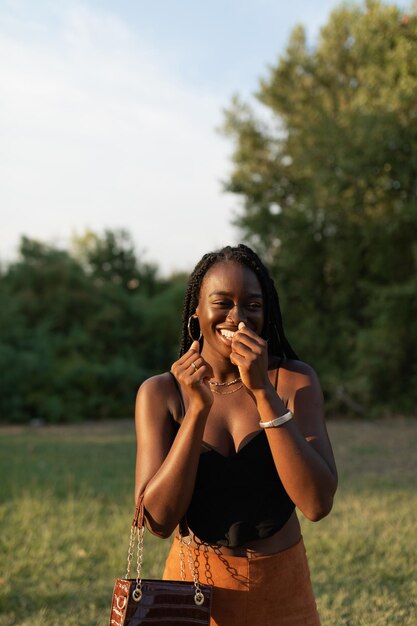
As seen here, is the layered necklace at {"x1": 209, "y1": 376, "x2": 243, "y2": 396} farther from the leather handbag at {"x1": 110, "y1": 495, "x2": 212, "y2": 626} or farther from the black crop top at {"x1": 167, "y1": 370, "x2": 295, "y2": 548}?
the leather handbag at {"x1": 110, "y1": 495, "x2": 212, "y2": 626}

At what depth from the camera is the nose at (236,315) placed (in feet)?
7.07

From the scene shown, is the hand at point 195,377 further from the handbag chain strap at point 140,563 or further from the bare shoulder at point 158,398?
the handbag chain strap at point 140,563

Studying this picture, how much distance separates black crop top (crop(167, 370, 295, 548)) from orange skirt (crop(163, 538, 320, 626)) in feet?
0.23

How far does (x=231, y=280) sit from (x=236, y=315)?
124 millimetres

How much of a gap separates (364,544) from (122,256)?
62.6 ft

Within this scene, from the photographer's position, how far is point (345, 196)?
1614cm

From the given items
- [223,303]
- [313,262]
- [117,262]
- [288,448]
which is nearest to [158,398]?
[223,303]

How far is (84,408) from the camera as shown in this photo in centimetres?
1761

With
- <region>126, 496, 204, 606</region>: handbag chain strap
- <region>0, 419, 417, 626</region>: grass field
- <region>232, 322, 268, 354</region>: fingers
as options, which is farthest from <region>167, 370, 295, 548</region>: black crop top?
<region>0, 419, 417, 626</region>: grass field

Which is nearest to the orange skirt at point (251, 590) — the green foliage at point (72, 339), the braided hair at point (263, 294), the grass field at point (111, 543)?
the braided hair at point (263, 294)

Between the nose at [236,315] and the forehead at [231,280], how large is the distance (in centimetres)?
5

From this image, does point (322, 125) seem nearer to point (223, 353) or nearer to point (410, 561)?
point (410, 561)

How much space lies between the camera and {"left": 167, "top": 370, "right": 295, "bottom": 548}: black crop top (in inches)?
84.8

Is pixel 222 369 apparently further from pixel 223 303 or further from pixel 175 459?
pixel 175 459
